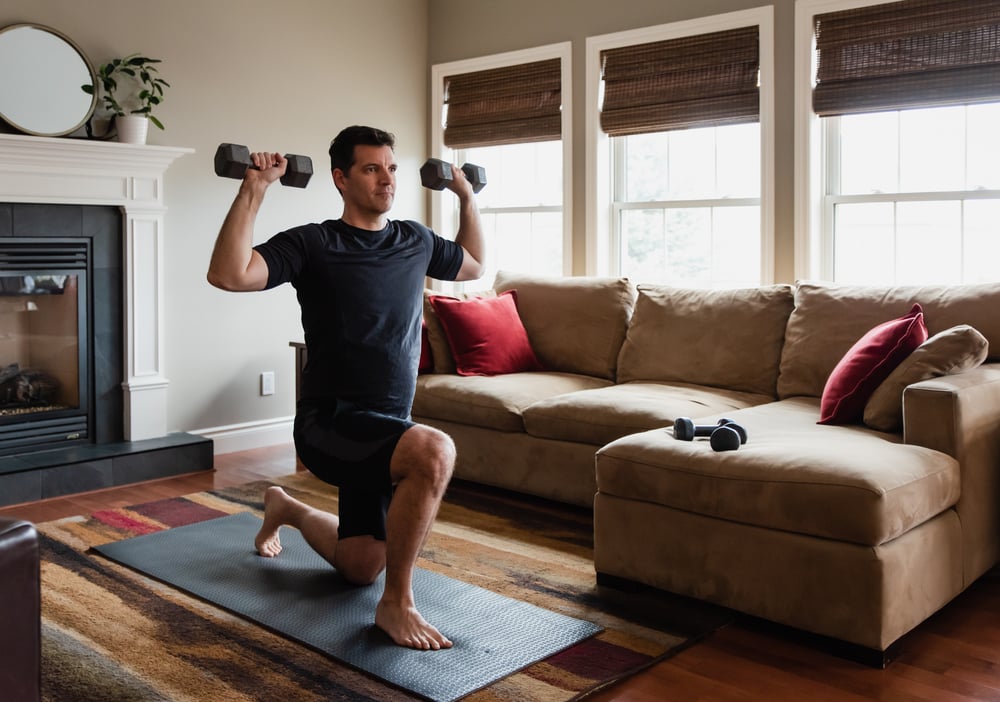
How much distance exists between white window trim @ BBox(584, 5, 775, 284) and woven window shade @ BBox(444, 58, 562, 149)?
262 mm

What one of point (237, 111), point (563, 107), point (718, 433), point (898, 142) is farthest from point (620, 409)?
point (237, 111)

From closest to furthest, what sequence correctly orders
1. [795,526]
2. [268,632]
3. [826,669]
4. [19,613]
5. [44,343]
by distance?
1. [19,613]
2. [826,669]
3. [795,526]
4. [268,632]
5. [44,343]

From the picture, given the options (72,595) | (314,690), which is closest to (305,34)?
(72,595)

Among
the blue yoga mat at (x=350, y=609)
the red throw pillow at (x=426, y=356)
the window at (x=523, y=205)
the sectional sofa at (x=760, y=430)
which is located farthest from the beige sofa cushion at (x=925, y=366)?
the window at (x=523, y=205)

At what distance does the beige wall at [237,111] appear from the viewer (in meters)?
4.87

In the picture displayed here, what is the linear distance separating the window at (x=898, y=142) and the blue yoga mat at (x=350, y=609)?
2543 mm

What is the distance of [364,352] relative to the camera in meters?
2.79

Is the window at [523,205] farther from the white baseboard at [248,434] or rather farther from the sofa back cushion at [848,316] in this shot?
the sofa back cushion at [848,316]

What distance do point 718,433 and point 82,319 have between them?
3.19 meters

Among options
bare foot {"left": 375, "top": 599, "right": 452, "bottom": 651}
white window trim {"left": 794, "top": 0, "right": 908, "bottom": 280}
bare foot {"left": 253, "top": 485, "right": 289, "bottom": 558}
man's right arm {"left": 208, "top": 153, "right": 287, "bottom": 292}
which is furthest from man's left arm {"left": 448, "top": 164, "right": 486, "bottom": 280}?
white window trim {"left": 794, "top": 0, "right": 908, "bottom": 280}

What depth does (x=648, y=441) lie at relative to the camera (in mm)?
2990

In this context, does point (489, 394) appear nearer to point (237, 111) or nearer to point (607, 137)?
point (607, 137)

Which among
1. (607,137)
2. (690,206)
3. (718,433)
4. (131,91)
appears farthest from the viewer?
(607,137)

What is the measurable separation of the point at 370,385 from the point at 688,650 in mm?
1133
